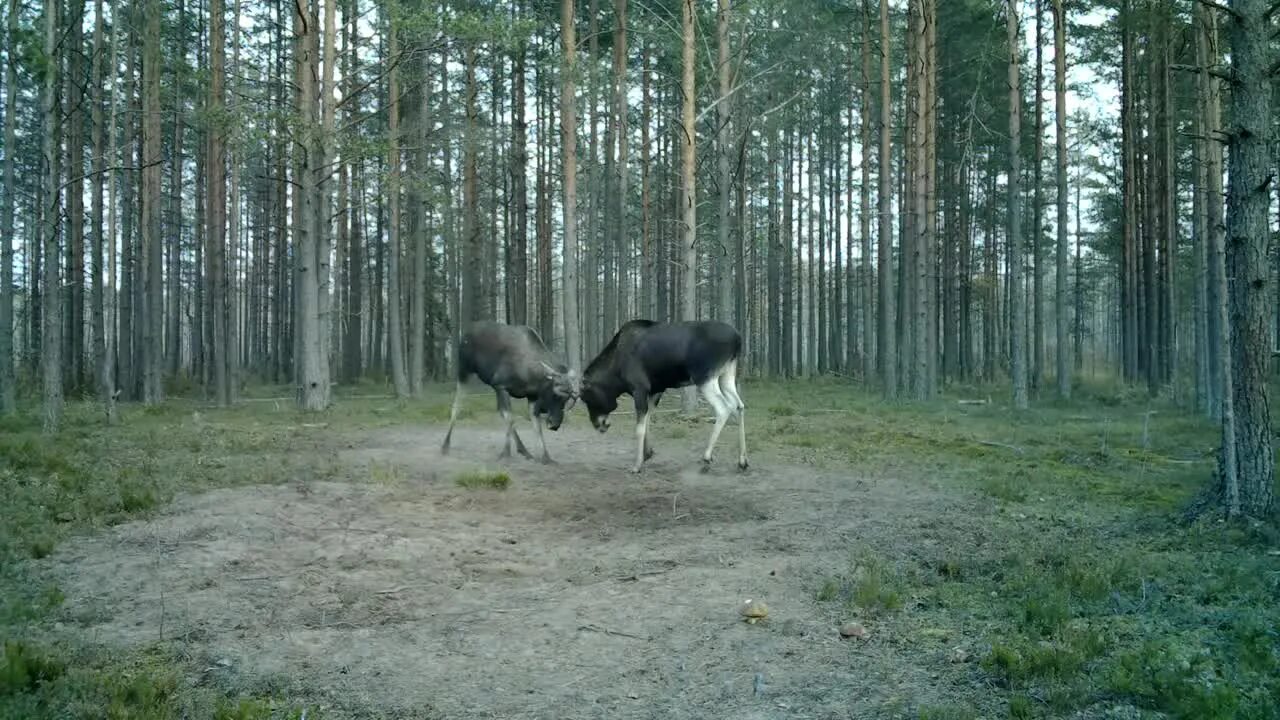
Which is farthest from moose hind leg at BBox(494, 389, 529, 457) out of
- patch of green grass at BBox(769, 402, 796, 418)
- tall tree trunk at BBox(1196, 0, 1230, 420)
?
tall tree trunk at BBox(1196, 0, 1230, 420)

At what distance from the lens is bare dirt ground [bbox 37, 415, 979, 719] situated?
4.81m

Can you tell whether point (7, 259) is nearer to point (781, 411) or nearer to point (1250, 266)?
point (781, 411)

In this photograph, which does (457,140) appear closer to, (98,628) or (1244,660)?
(98,628)

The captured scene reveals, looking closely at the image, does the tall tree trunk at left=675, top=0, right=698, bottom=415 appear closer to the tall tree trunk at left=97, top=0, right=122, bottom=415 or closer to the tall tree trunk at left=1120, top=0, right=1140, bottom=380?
the tall tree trunk at left=97, top=0, right=122, bottom=415

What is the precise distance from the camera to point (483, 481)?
10617mm

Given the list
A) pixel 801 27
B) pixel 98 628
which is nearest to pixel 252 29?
pixel 801 27

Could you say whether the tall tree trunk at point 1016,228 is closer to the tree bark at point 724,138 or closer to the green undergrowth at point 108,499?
the tree bark at point 724,138

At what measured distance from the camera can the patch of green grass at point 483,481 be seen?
10.5 metres

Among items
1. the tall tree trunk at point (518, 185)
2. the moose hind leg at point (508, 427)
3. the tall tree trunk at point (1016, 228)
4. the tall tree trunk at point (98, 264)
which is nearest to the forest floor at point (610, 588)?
the moose hind leg at point (508, 427)

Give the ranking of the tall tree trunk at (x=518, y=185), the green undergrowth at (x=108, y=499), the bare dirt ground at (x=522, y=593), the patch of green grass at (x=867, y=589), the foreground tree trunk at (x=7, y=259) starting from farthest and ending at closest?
the tall tree trunk at (x=518, y=185), the foreground tree trunk at (x=7, y=259), the patch of green grass at (x=867, y=589), the bare dirt ground at (x=522, y=593), the green undergrowth at (x=108, y=499)

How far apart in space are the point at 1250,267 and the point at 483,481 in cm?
899

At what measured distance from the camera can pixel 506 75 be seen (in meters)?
29.0

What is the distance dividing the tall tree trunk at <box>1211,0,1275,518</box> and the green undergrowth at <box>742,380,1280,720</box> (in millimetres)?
668

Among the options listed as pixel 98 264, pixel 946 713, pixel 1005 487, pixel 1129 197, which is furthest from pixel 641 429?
pixel 1129 197
